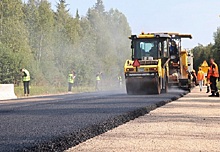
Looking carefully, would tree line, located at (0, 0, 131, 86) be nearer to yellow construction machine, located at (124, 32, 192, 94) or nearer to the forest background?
the forest background

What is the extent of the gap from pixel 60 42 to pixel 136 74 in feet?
145

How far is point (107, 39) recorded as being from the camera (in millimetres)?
90562

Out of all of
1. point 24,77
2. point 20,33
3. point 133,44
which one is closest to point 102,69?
point 20,33

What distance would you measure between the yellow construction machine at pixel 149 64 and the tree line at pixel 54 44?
75.8 feet

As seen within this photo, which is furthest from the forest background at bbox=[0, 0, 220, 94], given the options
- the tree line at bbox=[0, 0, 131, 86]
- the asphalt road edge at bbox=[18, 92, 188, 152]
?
the asphalt road edge at bbox=[18, 92, 188, 152]

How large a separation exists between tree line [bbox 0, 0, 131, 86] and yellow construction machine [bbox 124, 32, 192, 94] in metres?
23.1

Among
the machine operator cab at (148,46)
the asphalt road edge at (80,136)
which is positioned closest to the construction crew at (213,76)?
the machine operator cab at (148,46)

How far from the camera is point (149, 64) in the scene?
24281 mm

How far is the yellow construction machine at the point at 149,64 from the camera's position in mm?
24047

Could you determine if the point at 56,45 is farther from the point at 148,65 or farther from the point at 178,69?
the point at 148,65

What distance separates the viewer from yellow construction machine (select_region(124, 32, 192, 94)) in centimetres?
2405

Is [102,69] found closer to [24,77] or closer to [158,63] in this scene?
[24,77]

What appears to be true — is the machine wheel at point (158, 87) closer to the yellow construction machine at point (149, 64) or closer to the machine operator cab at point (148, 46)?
the yellow construction machine at point (149, 64)

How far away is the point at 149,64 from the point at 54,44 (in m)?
43.2
